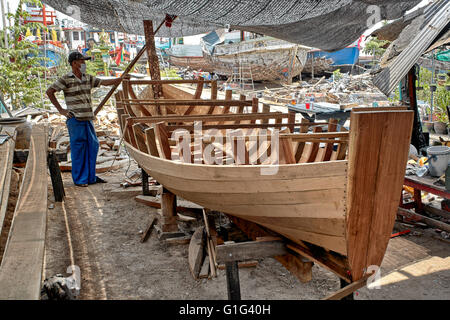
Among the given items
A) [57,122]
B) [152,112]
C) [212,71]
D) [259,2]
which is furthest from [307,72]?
[259,2]

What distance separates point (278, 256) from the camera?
115 inches

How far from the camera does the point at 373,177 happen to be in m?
2.24

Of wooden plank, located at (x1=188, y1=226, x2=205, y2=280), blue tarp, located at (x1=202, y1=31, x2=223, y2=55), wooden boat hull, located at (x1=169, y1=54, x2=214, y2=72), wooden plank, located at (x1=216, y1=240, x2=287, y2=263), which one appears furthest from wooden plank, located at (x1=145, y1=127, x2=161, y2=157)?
wooden boat hull, located at (x1=169, y1=54, x2=214, y2=72)

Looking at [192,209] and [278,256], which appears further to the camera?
[192,209]

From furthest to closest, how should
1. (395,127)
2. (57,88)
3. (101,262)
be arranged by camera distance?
(57,88) < (101,262) < (395,127)

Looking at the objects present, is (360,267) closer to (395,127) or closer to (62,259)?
(395,127)

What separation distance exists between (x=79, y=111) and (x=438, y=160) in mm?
4991

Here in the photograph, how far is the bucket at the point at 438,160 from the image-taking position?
4210mm

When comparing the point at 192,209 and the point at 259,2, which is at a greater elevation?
the point at 259,2

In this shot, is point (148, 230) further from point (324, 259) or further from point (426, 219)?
point (426, 219)

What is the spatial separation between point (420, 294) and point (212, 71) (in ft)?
95.1

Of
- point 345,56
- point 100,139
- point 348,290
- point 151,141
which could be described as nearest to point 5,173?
Answer: point 151,141

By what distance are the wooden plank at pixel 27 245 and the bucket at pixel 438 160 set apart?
4091 millimetres

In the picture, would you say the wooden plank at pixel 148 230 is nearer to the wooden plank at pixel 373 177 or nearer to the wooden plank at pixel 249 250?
the wooden plank at pixel 249 250
